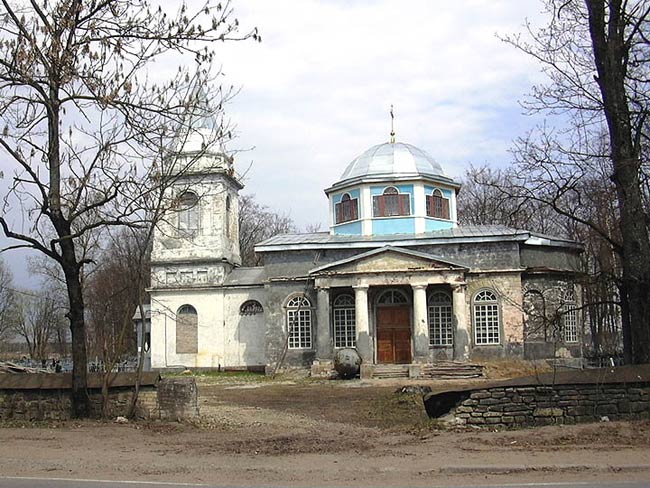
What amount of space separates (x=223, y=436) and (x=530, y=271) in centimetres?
2415

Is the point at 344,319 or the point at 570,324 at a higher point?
the point at 344,319

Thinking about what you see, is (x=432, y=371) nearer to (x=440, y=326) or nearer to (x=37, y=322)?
(x=440, y=326)

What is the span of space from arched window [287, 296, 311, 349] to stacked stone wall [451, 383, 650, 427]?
23.1m

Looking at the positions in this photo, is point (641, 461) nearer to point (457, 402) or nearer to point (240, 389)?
point (457, 402)

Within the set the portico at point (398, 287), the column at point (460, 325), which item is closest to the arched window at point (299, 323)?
the portico at point (398, 287)

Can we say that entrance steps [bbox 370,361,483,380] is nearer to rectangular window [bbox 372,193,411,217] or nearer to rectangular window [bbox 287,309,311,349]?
rectangular window [bbox 287,309,311,349]

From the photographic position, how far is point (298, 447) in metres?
12.4

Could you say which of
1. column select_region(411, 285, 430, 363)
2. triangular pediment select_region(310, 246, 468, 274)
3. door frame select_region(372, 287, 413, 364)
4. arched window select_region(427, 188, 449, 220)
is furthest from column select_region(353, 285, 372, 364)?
arched window select_region(427, 188, 449, 220)

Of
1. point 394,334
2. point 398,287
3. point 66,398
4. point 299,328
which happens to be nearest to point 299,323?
point 299,328

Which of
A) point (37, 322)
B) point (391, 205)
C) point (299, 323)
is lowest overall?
point (299, 323)

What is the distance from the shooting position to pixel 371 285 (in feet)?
113

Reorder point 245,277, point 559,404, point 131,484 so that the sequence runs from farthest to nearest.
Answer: point 245,277 < point 559,404 < point 131,484

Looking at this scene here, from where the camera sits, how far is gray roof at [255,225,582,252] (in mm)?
35375

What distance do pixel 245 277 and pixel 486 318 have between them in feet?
41.3
